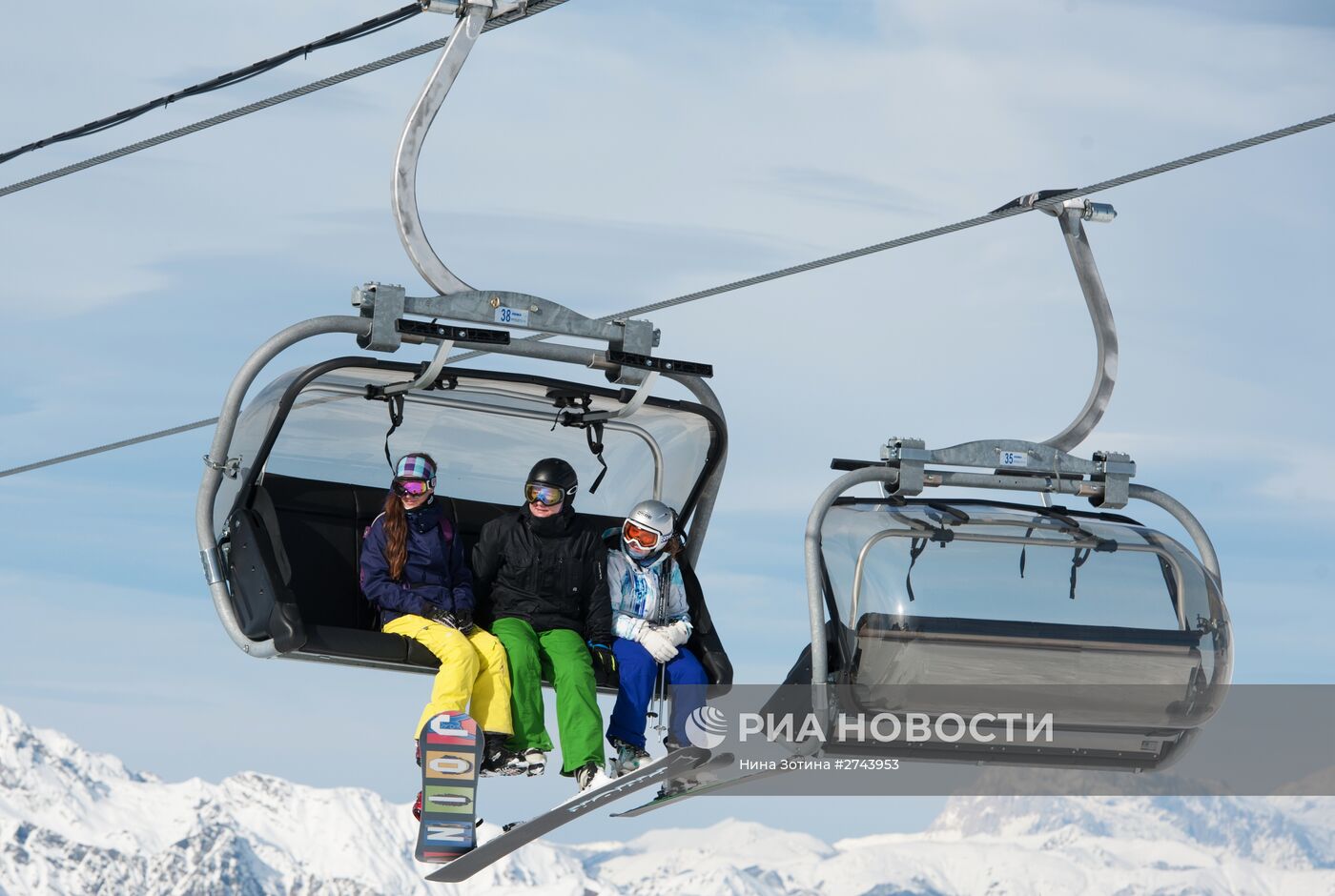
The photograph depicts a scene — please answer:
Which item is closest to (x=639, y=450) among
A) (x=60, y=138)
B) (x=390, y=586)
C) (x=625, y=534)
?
(x=625, y=534)

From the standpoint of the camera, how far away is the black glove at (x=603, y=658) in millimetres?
9453

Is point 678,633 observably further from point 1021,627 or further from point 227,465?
point 227,465

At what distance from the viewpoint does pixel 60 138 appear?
1191cm

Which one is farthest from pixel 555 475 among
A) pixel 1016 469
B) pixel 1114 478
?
pixel 1114 478

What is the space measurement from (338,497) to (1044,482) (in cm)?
333

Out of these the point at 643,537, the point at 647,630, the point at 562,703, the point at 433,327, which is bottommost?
the point at 562,703

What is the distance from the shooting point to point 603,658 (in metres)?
9.48

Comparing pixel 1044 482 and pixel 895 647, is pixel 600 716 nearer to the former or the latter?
pixel 895 647

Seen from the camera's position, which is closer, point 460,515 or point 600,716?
point 600,716

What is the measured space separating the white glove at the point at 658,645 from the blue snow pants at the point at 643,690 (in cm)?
3

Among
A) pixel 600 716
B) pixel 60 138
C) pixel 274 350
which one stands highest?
pixel 60 138

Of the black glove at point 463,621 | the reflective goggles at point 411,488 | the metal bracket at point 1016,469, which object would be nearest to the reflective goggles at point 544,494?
the reflective goggles at point 411,488

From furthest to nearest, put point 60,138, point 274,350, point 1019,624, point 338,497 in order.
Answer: point 60,138 < point 338,497 < point 1019,624 < point 274,350

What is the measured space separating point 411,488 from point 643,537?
106 centimetres
